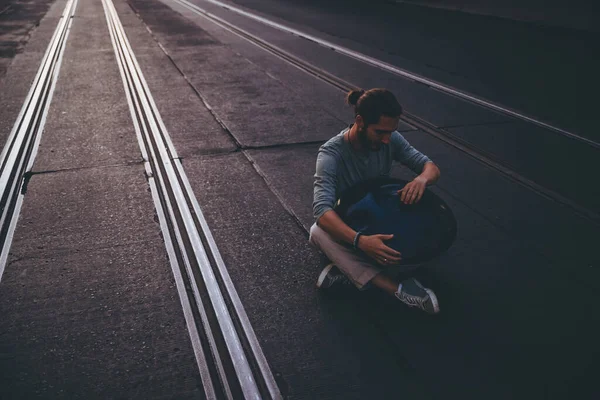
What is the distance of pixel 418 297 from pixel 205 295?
146 cm

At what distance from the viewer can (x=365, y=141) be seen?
11.1 feet

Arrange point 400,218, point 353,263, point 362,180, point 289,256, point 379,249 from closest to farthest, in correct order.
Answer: point 379,249 → point 400,218 → point 353,263 → point 362,180 → point 289,256

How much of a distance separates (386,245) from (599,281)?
1845mm

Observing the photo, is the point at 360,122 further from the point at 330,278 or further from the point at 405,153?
the point at 330,278

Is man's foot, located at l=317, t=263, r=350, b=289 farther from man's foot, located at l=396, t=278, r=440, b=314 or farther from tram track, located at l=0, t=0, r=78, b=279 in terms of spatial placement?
tram track, located at l=0, t=0, r=78, b=279

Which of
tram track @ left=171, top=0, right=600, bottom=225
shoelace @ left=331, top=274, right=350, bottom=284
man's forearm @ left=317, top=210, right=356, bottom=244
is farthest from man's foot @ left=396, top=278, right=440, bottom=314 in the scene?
tram track @ left=171, top=0, right=600, bottom=225

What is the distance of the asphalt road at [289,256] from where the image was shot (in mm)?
2928

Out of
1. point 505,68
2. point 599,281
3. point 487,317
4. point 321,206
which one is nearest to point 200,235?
point 321,206

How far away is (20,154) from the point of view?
6.09m

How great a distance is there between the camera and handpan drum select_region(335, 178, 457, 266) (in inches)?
125

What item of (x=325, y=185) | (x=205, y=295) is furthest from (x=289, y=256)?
(x=325, y=185)

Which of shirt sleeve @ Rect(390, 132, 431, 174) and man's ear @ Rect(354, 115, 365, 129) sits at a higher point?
man's ear @ Rect(354, 115, 365, 129)

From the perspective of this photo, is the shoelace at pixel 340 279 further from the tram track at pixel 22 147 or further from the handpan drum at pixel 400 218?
the tram track at pixel 22 147

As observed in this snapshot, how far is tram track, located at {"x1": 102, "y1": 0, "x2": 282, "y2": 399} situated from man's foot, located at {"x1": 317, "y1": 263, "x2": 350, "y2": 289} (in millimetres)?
577
